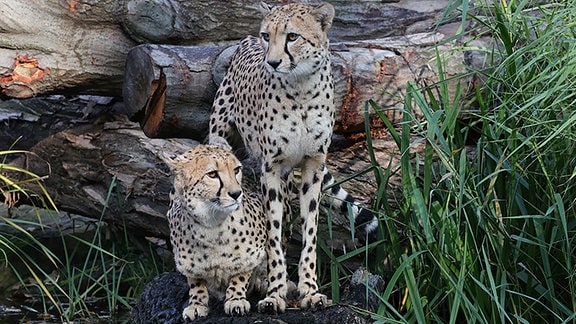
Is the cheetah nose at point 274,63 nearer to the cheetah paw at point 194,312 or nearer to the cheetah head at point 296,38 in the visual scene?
the cheetah head at point 296,38

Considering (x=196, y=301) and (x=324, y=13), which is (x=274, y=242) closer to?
(x=196, y=301)

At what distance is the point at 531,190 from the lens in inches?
165

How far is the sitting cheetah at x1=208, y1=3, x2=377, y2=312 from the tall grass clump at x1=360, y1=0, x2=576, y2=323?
0.30m

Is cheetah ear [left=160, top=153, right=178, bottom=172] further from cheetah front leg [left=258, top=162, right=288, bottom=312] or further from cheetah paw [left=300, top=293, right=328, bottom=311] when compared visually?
cheetah paw [left=300, top=293, right=328, bottom=311]

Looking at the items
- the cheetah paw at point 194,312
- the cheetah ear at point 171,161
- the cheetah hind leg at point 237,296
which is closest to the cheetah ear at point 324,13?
the cheetah ear at point 171,161

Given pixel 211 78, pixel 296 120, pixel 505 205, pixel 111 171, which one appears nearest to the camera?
pixel 296 120

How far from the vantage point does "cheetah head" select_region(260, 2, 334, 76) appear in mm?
3932

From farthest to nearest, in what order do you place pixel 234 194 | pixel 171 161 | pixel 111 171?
pixel 111 171, pixel 171 161, pixel 234 194

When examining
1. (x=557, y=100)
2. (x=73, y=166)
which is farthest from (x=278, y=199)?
(x=73, y=166)

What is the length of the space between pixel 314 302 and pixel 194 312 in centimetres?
45

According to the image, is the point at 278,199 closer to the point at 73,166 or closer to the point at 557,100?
the point at 557,100

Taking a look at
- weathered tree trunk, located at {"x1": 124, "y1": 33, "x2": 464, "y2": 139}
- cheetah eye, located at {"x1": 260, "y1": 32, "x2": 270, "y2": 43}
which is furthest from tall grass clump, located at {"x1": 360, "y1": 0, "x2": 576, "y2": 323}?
cheetah eye, located at {"x1": 260, "y1": 32, "x2": 270, "y2": 43}

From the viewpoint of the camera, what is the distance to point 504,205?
4250mm

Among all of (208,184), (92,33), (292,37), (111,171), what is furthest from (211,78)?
(208,184)
